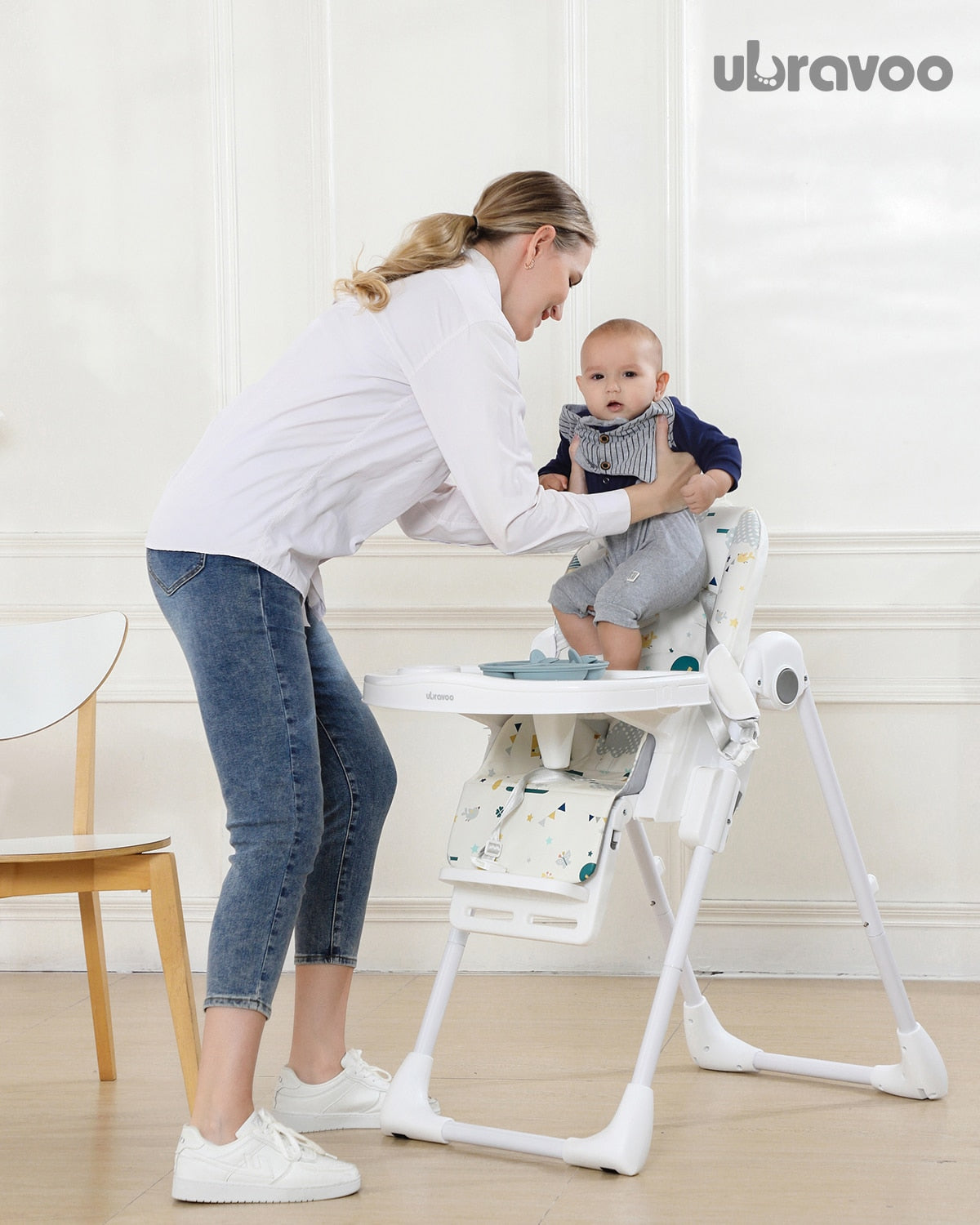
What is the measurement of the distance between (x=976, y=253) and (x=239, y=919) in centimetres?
199

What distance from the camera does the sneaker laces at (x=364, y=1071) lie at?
1.78m

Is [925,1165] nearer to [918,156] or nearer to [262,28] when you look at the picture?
[918,156]

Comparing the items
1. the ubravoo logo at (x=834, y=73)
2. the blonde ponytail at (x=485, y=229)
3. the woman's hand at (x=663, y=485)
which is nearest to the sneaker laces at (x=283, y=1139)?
the woman's hand at (x=663, y=485)

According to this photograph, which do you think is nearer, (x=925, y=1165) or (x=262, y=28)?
(x=925, y=1165)

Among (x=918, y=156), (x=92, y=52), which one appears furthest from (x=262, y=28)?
(x=918, y=156)

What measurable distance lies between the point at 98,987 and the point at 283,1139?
663mm

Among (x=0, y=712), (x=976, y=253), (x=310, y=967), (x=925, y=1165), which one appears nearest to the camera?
(x=925, y=1165)

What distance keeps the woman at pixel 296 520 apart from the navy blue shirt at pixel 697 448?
24 centimetres

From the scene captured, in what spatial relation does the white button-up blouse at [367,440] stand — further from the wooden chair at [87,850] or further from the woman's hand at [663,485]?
the wooden chair at [87,850]

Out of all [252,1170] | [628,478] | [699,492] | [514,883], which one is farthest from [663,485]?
[252,1170]

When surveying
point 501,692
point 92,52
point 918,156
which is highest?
point 92,52

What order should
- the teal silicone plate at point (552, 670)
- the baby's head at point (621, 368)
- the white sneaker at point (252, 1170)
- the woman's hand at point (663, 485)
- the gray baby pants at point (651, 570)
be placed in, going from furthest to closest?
the baby's head at point (621, 368)
the gray baby pants at point (651, 570)
the woman's hand at point (663, 485)
the teal silicone plate at point (552, 670)
the white sneaker at point (252, 1170)

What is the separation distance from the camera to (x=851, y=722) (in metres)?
2.59

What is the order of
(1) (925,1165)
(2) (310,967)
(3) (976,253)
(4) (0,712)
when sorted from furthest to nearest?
(3) (976,253), (4) (0,712), (2) (310,967), (1) (925,1165)
